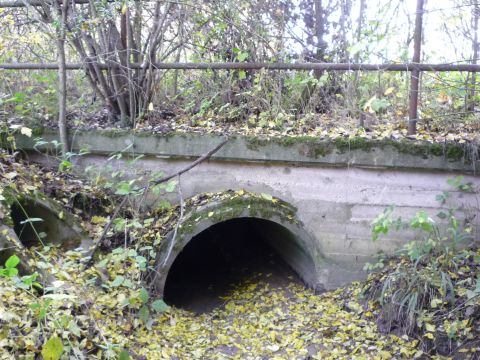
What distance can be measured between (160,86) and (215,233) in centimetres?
303

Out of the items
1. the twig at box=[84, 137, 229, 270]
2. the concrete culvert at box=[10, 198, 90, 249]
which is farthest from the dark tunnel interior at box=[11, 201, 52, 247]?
the twig at box=[84, 137, 229, 270]

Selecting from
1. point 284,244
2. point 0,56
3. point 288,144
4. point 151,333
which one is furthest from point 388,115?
point 0,56

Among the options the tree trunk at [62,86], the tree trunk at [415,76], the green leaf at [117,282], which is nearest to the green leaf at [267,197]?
the tree trunk at [415,76]

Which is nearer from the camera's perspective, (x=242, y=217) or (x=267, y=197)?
(x=267, y=197)

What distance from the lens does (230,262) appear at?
26.0 feet

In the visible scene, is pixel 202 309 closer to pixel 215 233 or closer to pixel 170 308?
pixel 170 308

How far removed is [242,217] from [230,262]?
2362mm

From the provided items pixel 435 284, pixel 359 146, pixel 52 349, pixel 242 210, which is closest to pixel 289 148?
pixel 359 146

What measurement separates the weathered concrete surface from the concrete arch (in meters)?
0.06

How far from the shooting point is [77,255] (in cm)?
489

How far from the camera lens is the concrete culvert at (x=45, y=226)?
4926 mm

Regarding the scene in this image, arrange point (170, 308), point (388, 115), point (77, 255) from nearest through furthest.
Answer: point (77, 255)
point (170, 308)
point (388, 115)

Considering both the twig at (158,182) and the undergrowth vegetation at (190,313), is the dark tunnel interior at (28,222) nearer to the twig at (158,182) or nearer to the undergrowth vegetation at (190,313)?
the undergrowth vegetation at (190,313)

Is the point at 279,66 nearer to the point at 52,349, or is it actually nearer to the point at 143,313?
the point at 143,313
